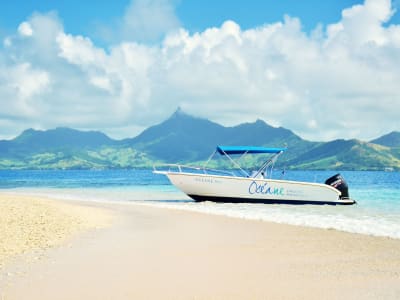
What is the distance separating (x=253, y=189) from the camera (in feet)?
104

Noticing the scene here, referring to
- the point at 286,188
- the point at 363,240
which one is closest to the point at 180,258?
the point at 363,240

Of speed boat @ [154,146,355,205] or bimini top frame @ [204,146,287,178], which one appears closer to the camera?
speed boat @ [154,146,355,205]

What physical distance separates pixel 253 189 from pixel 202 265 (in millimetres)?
21008

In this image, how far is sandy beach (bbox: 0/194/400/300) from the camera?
→ 8531 mm

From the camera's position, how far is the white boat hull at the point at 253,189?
31609 millimetres

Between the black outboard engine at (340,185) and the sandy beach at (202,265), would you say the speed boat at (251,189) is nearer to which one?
the black outboard engine at (340,185)

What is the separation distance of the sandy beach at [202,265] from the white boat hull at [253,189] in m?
14.0

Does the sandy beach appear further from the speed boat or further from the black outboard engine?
the black outboard engine

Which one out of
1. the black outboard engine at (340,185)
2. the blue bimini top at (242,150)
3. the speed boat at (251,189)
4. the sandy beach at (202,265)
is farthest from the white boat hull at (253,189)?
the sandy beach at (202,265)

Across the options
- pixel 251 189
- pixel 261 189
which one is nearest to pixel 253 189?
pixel 251 189

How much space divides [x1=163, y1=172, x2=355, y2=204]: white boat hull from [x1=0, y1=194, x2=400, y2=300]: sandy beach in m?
14.0

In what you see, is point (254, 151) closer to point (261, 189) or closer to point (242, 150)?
point (242, 150)

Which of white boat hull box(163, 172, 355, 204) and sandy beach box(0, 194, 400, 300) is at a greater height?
white boat hull box(163, 172, 355, 204)

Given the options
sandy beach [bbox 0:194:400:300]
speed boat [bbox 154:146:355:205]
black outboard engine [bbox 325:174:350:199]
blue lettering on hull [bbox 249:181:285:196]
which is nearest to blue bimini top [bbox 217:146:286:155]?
speed boat [bbox 154:146:355:205]
